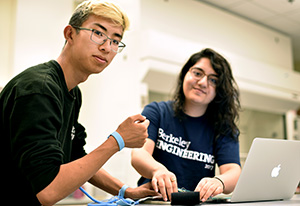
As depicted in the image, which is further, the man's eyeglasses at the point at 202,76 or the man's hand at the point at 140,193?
the man's eyeglasses at the point at 202,76

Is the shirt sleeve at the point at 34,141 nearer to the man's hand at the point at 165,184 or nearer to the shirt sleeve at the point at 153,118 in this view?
the man's hand at the point at 165,184

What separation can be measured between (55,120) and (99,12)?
38 cm

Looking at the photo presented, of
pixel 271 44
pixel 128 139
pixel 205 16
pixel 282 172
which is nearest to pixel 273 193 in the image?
pixel 282 172

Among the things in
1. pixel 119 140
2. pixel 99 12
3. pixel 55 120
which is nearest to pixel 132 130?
pixel 119 140

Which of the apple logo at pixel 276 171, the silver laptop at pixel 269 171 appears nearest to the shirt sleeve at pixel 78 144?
the silver laptop at pixel 269 171

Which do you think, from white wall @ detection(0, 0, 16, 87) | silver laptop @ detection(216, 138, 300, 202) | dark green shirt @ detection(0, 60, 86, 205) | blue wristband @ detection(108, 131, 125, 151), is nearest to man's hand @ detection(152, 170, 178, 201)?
silver laptop @ detection(216, 138, 300, 202)

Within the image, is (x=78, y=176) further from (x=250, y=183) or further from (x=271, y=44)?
(x=271, y=44)

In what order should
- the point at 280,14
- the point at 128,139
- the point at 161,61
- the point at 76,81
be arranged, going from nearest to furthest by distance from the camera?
the point at 128,139 → the point at 76,81 → the point at 161,61 → the point at 280,14

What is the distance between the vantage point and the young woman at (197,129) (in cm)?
152

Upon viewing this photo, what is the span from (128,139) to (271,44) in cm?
392

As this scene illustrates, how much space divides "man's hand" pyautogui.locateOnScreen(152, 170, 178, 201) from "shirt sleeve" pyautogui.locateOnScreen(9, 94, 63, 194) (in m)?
0.44

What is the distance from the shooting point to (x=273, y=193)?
4.18 feet

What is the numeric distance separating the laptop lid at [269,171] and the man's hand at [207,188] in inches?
3.2

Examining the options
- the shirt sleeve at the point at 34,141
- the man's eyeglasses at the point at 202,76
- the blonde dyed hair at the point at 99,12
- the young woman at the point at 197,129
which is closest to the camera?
the shirt sleeve at the point at 34,141
